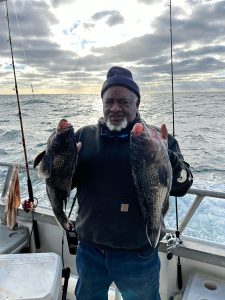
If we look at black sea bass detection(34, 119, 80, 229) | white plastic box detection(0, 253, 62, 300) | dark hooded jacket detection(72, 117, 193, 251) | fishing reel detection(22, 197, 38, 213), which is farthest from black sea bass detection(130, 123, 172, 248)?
fishing reel detection(22, 197, 38, 213)

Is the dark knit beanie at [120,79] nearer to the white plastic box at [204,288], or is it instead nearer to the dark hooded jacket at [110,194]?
the dark hooded jacket at [110,194]

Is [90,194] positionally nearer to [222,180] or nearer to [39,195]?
[39,195]

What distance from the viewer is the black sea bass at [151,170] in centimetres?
171

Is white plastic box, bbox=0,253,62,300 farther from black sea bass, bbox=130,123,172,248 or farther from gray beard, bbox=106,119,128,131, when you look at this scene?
gray beard, bbox=106,119,128,131

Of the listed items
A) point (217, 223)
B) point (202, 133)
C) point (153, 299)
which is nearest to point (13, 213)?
point (153, 299)

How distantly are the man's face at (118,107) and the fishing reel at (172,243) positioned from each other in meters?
1.34

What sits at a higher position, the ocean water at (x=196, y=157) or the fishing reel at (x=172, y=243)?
the fishing reel at (x=172, y=243)

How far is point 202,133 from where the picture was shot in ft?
51.0

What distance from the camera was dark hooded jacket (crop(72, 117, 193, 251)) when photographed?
217 centimetres

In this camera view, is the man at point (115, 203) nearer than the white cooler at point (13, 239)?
Yes

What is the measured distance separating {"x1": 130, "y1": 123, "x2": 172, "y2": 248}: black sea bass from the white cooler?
83.9 inches

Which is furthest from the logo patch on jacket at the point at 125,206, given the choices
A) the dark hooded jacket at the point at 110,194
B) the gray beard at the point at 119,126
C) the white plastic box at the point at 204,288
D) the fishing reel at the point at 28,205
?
the fishing reel at the point at 28,205

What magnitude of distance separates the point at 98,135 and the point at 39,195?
4820 mm

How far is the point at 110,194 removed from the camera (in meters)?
2.19
